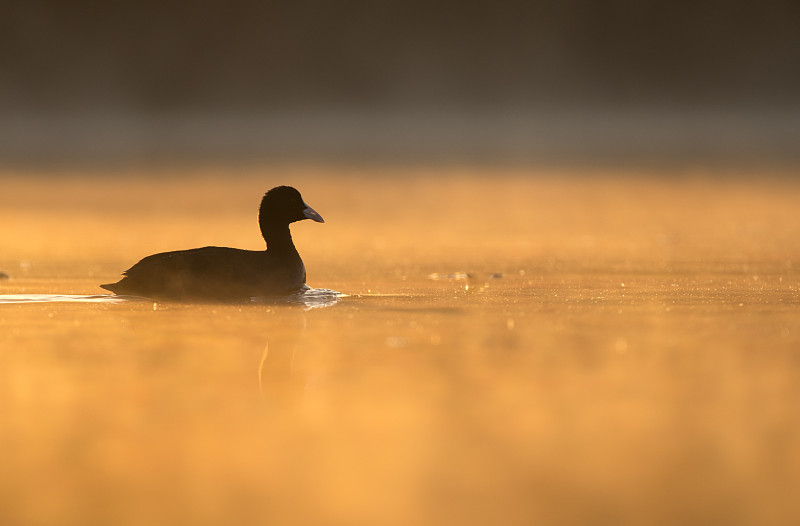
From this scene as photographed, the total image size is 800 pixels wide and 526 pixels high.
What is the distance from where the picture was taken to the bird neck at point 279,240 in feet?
30.6

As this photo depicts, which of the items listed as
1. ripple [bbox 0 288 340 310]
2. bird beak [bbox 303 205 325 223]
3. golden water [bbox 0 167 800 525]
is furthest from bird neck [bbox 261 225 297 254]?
golden water [bbox 0 167 800 525]

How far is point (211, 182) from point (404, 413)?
2113cm

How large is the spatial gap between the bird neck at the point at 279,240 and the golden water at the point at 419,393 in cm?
60

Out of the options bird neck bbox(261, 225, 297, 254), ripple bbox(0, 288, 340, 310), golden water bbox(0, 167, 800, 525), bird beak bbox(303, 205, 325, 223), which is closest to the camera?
golden water bbox(0, 167, 800, 525)

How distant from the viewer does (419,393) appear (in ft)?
18.5

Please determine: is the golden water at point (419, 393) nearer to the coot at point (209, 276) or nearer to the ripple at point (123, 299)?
the ripple at point (123, 299)

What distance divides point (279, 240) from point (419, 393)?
3.90m

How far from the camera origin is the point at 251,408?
17.6ft

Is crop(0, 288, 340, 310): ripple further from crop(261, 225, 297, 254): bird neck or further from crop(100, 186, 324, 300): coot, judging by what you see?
crop(261, 225, 297, 254): bird neck

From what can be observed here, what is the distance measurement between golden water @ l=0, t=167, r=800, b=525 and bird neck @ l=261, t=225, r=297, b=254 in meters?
0.60

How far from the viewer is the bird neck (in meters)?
9.32

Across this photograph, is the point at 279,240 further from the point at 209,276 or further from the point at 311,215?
the point at 209,276

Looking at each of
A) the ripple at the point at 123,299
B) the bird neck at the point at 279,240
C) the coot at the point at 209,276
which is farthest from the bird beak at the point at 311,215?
the ripple at the point at 123,299

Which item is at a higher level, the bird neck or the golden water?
the bird neck
